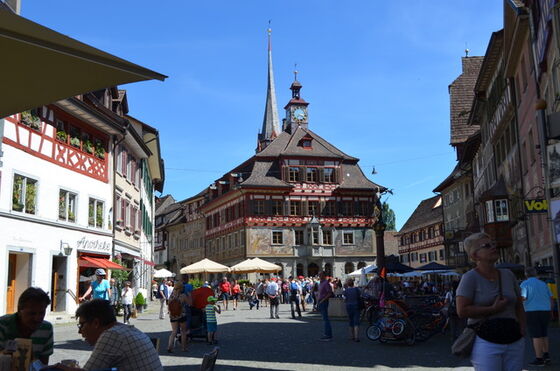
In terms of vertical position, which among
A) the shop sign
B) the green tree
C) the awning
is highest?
the green tree

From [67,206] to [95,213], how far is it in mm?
2539

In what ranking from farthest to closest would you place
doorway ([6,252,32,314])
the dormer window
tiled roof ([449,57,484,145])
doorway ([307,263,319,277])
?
the dormer window, doorway ([307,263,319,277]), tiled roof ([449,57,484,145]), doorway ([6,252,32,314])

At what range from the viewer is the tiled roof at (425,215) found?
72.0 metres

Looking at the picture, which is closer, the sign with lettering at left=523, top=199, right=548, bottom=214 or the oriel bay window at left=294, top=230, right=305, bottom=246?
the sign with lettering at left=523, top=199, right=548, bottom=214

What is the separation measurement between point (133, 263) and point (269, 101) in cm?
6492

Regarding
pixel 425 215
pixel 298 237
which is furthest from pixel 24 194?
pixel 425 215

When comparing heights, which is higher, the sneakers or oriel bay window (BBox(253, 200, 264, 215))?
oriel bay window (BBox(253, 200, 264, 215))

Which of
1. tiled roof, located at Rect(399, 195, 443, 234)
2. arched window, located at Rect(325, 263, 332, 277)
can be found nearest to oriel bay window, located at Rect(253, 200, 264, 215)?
arched window, located at Rect(325, 263, 332, 277)

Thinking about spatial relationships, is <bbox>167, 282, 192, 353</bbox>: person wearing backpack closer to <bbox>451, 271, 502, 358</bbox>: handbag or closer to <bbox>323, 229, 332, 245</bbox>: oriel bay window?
<bbox>451, 271, 502, 358</bbox>: handbag

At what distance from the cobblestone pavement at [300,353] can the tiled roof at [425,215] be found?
54959 mm

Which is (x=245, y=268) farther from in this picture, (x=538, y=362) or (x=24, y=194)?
(x=538, y=362)

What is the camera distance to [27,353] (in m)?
3.90

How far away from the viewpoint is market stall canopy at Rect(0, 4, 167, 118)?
3.71 metres

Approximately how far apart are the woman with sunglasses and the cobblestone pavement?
5.99 meters
